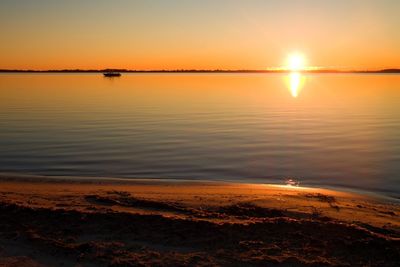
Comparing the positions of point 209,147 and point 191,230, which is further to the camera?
point 209,147

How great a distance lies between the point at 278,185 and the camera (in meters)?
15.0

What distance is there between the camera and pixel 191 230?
8492mm

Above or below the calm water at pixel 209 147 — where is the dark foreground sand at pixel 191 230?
below

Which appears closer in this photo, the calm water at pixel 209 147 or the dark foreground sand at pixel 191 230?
the dark foreground sand at pixel 191 230

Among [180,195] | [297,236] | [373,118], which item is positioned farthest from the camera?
[373,118]

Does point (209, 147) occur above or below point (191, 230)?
above

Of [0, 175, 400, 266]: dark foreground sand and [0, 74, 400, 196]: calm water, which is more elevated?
[0, 74, 400, 196]: calm water

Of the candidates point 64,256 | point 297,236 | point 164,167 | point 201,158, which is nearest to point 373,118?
point 201,158

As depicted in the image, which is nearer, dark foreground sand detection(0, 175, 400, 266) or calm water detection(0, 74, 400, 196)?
dark foreground sand detection(0, 175, 400, 266)

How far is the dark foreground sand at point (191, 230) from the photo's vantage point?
7.42m

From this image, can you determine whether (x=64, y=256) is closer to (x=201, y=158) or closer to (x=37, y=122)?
(x=201, y=158)

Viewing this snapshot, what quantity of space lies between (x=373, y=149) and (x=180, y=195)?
533 inches

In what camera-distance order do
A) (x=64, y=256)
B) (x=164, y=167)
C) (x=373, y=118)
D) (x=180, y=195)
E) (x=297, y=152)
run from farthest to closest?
(x=373, y=118)
(x=297, y=152)
(x=164, y=167)
(x=180, y=195)
(x=64, y=256)

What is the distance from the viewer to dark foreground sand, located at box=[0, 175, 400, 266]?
742 cm
